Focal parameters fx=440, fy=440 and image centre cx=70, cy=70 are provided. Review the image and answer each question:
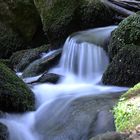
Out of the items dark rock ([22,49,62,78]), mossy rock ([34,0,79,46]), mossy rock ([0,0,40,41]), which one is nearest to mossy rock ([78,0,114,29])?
mossy rock ([34,0,79,46])

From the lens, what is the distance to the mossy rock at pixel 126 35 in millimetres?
9000

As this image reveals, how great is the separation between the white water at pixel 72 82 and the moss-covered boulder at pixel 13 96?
6.3 inches

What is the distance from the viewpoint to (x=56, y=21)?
11891mm

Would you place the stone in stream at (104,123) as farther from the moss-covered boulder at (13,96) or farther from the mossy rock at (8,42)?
the mossy rock at (8,42)

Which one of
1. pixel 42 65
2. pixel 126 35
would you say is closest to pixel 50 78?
pixel 42 65

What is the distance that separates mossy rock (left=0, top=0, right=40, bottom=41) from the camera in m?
14.2

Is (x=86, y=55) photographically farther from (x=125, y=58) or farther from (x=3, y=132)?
(x=3, y=132)

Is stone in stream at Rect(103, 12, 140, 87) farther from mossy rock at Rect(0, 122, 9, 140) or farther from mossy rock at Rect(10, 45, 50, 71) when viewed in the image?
mossy rock at Rect(10, 45, 50, 71)

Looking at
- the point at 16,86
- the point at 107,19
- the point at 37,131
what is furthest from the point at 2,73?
the point at 107,19

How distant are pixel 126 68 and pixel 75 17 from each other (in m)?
3.81

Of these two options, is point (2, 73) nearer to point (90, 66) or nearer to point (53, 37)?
point (90, 66)

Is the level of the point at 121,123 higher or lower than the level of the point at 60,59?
higher

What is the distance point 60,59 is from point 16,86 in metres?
3.65

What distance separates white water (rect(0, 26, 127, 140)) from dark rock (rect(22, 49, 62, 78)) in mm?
217
